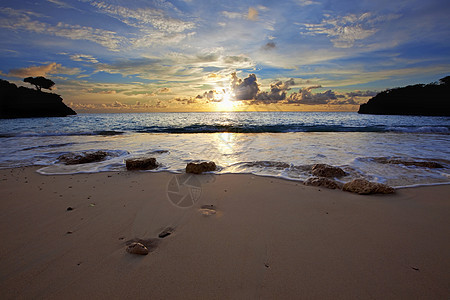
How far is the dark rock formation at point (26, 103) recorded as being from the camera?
167 ft

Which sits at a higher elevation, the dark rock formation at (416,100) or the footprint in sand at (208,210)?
the dark rock formation at (416,100)

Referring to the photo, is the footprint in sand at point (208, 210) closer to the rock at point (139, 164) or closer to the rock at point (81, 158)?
the rock at point (139, 164)

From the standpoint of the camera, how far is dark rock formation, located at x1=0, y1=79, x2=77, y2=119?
51000mm

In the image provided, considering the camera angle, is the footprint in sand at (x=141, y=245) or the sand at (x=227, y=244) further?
the footprint in sand at (x=141, y=245)

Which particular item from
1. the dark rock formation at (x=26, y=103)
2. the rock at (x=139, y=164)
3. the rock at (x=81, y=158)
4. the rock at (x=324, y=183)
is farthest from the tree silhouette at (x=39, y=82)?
the rock at (x=324, y=183)

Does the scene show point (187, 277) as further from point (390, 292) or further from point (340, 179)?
point (340, 179)

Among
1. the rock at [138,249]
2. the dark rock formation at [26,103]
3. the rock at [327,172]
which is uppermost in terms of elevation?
the dark rock formation at [26,103]

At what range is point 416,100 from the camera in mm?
63000

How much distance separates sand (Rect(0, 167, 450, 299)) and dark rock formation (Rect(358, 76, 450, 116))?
74743mm

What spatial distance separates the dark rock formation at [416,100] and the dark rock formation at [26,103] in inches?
4211

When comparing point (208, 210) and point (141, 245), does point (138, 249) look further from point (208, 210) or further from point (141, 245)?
point (208, 210)

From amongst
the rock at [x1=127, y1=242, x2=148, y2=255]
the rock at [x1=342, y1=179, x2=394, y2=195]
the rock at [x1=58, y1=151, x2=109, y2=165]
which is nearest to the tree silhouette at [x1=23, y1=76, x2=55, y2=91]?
the rock at [x1=58, y1=151, x2=109, y2=165]

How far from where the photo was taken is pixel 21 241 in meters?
2.27

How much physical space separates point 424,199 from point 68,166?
8.36 m
